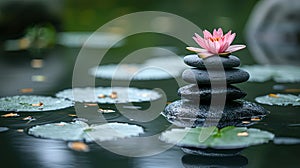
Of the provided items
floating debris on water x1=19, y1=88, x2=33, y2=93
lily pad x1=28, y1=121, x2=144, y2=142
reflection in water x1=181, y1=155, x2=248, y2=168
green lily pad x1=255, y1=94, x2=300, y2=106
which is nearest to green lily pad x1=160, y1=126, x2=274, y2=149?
reflection in water x1=181, y1=155, x2=248, y2=168

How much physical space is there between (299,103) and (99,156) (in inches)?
64.6

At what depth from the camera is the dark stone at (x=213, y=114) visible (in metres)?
3.20

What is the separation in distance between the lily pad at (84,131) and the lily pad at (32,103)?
17.8 inches

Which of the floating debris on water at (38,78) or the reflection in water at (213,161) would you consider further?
the floating debris on water at (38,78)

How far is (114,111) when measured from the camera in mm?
3580

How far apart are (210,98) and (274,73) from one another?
1.95 metres

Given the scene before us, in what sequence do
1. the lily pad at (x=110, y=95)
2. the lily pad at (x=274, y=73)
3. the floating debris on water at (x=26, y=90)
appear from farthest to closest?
the lily pad at (x=274, y=73) < the floating debris on water at (x=26, y=90) < the lily pad at (x=110, y=95)

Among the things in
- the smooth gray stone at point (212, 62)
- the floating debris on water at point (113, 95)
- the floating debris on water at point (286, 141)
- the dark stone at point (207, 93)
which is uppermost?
the smooth gray stone at point (212, 62)

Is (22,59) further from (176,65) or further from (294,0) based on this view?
(294,0)

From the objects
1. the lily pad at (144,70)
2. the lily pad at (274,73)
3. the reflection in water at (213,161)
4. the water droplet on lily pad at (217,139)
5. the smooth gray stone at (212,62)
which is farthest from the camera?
the lily pad at (144,70)

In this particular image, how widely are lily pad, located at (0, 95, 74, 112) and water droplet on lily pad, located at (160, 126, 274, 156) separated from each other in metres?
0.92

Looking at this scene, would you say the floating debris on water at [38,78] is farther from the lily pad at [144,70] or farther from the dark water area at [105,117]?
the lily pad at [144,70]

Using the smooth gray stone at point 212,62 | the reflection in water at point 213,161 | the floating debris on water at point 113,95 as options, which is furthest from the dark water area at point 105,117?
the smooth gray stone at point 212,62

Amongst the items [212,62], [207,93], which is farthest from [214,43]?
[207,93]
